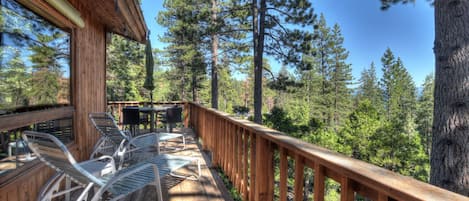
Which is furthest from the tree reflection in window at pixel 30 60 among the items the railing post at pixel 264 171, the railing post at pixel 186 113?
the railing post at pixel 186 113

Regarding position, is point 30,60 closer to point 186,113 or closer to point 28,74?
point 28,74

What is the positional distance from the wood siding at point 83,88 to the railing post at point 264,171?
1827mm

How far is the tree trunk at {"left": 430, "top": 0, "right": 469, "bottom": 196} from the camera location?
282cm

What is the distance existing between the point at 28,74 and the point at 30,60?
0.13 meters

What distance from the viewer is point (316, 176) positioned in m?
1.27

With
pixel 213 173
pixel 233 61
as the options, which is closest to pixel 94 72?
pixel 213 173

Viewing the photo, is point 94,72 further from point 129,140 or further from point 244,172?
point 244,172

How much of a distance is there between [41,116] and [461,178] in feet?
14.3

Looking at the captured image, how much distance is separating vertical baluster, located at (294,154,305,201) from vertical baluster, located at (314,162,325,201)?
0.66 feet

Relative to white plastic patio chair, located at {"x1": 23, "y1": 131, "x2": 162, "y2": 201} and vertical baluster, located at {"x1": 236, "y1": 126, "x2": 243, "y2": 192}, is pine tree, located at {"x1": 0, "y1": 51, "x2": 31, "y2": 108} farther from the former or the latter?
vertical baluster, located at {"x1": 236, "y1": 126, "x2": 243, "y2": 192}

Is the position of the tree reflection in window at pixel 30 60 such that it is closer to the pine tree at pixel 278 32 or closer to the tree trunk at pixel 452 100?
the tree trunk at pixel 452 100

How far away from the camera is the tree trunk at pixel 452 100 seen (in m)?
2.82

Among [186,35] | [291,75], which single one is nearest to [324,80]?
[291,75]

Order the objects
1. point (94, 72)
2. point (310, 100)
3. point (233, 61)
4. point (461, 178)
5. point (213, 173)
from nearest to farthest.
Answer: point (461, 178) < point (213, 173) < point (94, 72) < point (233, 61) < point (310, 100)
